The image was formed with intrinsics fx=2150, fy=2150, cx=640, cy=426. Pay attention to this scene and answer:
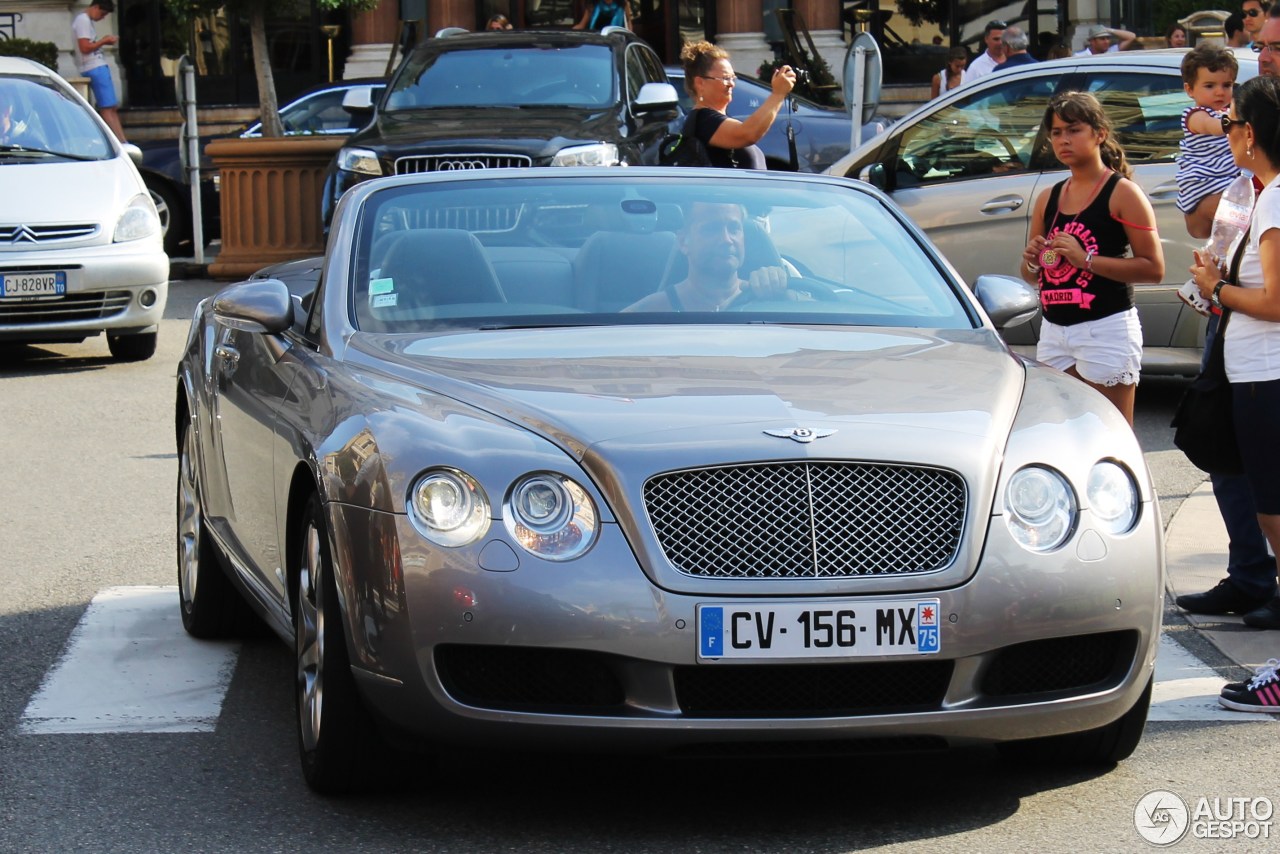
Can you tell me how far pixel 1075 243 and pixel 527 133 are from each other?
25.0 feet

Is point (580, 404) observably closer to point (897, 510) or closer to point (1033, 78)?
point (897, 510)

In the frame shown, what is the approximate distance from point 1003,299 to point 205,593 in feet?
8.29

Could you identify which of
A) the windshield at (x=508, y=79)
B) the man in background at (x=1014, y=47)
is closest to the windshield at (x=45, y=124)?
the windshield at (x=508, y=79)

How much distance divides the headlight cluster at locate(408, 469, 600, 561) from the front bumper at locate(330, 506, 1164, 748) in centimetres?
4

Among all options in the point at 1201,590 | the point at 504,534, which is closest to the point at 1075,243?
the point at 1201,590

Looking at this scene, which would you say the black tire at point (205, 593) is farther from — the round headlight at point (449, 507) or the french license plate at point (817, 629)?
the french license plate at point (817, 629)

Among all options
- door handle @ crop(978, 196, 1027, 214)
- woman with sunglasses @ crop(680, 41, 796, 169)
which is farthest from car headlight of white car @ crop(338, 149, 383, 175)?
woman with sunglasses @ crop(680, 41, 796, 169)

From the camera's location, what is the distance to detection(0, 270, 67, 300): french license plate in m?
12.4

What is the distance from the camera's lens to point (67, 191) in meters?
13.0

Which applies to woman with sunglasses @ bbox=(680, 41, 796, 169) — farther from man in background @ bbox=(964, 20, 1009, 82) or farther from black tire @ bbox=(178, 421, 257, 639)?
man in background @ bbox=(964, 20, 1009, 82)

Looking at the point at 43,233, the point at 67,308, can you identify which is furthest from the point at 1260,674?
the point at 43,233

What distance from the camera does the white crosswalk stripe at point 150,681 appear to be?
18.1ft

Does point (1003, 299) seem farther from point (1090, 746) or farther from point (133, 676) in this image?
point (133, 676)

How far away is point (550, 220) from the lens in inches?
232
